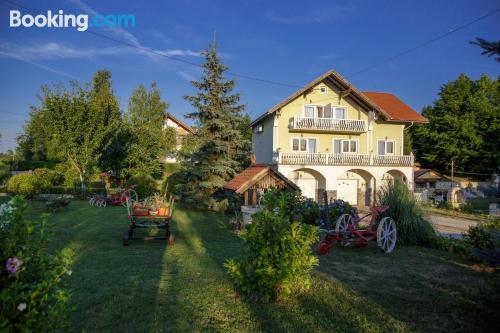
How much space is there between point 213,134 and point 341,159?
10.9 metres

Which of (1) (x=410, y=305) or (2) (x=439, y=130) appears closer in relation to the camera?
(1) (x=410, y=305)

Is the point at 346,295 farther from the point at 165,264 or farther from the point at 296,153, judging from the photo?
the point at 296,153

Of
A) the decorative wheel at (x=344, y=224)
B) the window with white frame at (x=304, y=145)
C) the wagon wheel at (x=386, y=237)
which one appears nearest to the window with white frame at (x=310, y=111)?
the window with white frame at (x=304, y=145)

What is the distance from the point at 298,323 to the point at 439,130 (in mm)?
48339

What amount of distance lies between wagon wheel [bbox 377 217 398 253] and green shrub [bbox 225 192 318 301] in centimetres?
451

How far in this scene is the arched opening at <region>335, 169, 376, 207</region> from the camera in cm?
2866

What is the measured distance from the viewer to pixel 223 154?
20438mm

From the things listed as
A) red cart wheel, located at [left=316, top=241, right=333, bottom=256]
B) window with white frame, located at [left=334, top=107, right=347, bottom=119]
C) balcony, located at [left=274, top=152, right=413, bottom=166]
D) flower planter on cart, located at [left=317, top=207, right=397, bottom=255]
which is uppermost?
window with white frame, located at [left=334, top=107, right=347, bottom=119]

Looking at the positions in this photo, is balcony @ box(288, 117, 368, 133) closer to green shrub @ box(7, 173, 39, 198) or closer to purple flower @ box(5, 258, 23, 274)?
green shrub @ box(7, 173, 39, 198)

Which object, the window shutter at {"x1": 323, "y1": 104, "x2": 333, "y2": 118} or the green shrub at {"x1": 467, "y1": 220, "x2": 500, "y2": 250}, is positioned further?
the window shutter at {"x1": 323, "y1": 104, "x2": 333, "y2": 118}

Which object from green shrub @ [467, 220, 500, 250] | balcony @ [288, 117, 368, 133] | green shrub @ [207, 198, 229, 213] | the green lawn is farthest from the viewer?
balcony @ [288, 117, 368, 133]

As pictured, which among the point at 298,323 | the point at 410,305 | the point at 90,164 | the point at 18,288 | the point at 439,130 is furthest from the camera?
the point at 439,130

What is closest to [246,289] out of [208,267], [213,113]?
[208,267]

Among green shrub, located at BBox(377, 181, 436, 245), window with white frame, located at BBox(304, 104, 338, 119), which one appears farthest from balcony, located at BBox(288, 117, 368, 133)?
green shrub, located at BBox(377, 181, 436, 245)
